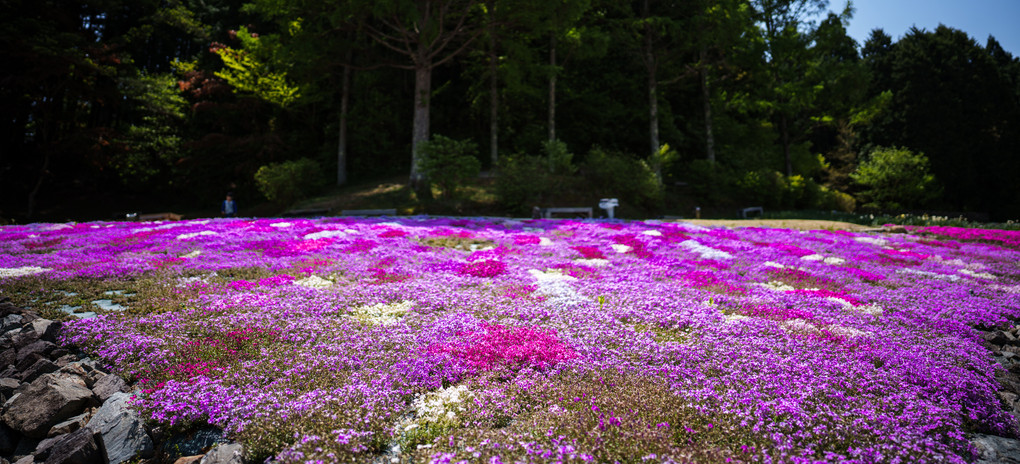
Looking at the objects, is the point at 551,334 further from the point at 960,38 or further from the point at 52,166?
the point at 960,38

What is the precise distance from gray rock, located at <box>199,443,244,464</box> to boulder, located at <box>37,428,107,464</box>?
2.68 ft

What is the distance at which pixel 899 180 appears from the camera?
92.6 ft

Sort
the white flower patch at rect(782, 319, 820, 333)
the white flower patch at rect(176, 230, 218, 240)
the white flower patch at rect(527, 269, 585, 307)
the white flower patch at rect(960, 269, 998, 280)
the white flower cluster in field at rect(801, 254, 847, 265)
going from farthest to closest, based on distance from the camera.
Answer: the white flower patch at rect(176, 230, 218, 240) → the white flower cluster in field at rect(801, 254, 847, 265) → the white flower patch at rect(960, 269, 998, 280) → the white flower patch at rect(527, 269, 585, 307) → the white flower patch at rect(782, 319, 820, 333)

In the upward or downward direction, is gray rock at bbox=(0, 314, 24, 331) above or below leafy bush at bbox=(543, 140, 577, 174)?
below

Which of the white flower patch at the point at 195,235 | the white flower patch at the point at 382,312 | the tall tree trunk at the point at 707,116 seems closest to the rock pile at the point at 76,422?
the white flower patch at the point at 382,312

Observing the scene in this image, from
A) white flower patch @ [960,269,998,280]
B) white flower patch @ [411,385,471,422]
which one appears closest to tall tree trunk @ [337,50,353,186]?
white flower patch @ [411,385,471,422]

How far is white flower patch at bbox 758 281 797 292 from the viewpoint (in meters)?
7.86

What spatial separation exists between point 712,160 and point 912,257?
19146mm

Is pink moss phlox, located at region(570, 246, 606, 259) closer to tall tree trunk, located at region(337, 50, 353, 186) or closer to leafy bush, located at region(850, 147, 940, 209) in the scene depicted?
tall tree trunk, located at region(337, 50, 353, 186)

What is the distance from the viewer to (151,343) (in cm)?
471

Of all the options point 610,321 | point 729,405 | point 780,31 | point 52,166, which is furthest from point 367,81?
point 729,405

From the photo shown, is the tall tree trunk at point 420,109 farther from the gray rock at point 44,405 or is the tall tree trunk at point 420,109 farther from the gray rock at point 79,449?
the gray rock at point 79,449

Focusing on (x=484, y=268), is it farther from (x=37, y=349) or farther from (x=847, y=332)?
(x=37, y=349)

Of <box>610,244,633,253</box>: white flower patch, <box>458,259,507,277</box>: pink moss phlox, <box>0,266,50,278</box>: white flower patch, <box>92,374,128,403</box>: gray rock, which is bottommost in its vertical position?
<box>92,374,128,403</box>: gray rock
